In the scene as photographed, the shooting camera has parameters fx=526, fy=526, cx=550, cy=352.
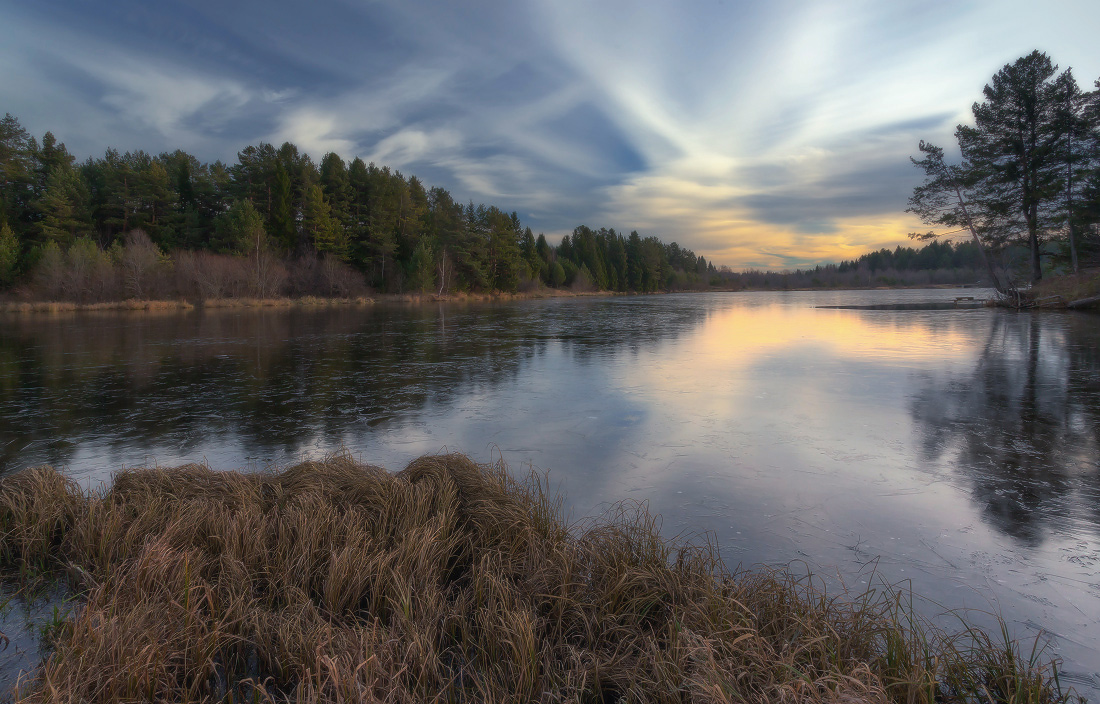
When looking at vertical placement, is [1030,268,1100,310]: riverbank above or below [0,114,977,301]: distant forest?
below

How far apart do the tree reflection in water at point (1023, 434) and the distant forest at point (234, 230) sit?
4652cm

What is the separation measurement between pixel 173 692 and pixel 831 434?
22.1 feet

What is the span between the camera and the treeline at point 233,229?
128 feet

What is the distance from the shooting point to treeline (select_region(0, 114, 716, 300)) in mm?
39062

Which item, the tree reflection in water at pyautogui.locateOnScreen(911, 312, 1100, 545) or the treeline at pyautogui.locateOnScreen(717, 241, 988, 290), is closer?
the tree reflection in water at pyautogui.locateOnScreen(911, 312, 1100, 545)

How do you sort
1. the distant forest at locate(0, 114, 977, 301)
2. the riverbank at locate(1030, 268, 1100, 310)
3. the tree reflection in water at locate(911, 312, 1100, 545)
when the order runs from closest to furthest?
the tree reflection in water at locate(911, 312, 1100, 545), the riverbank at locate(1030, 268, 1100, 310), the distant forest at locate(0, 114, 977, 301)

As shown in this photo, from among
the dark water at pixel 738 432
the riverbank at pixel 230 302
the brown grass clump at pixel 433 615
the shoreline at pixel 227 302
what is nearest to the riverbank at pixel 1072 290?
the dark water at pixel 738 432

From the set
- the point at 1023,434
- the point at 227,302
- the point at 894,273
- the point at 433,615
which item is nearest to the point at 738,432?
the point at 1023,434

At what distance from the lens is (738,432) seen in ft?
22.0

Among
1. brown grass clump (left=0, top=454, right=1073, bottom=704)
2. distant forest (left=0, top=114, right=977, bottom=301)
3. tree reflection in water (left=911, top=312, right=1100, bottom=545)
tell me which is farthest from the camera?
distant forest (left=0, top=114, right=977, bottom=301)

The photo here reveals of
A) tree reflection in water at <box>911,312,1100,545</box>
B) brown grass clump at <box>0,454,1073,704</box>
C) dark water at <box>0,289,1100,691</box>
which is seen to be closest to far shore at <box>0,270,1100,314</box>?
dark water at <box>0,289,1100,691</box>

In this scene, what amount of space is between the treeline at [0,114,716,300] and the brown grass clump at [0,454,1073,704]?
1752 inches

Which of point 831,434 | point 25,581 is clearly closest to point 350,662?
point 25,581

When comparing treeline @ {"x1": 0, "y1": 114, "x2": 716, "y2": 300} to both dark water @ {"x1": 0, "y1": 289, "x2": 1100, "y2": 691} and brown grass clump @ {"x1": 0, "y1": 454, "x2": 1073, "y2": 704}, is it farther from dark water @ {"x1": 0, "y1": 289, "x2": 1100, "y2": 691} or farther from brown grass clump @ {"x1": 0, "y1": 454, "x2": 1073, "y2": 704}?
brown grass clump @ {"x1": 0, "y1": 454, "x2": 1073, "y2": 704}
